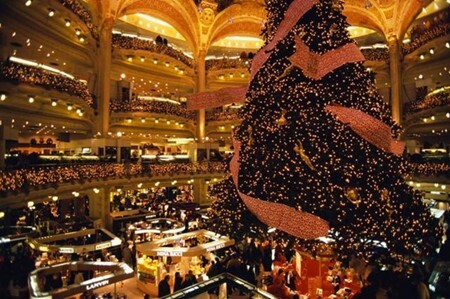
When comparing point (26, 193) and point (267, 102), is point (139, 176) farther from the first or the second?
point (267, 102)

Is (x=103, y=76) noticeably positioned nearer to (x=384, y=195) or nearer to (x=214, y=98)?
(x=214, y=98)

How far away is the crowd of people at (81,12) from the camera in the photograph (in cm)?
1546

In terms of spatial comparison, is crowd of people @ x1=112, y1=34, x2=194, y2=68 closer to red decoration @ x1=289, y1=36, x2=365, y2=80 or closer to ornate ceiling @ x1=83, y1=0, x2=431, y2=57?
ornate ceiling @ x1=83, y1=0, x2=431, y2=57

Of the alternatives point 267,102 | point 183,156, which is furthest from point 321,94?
point 183,156

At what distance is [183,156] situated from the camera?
25484 mm

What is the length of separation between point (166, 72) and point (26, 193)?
17897mm

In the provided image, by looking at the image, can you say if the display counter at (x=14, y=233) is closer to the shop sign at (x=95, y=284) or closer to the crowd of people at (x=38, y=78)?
the crowd of people at (x=38, y=78)

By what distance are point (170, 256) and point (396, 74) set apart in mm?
20934

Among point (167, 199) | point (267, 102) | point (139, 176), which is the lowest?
point (167, 199)

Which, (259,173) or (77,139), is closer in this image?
(259,173)

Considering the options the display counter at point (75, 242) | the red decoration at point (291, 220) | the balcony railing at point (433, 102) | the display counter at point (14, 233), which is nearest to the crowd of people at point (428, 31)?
the balcony railing at point (433, 102)

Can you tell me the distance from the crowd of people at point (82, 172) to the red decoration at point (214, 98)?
2.44m

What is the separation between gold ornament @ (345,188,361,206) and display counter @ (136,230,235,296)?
17.0ft

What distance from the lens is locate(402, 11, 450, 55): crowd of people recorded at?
17766 mm
